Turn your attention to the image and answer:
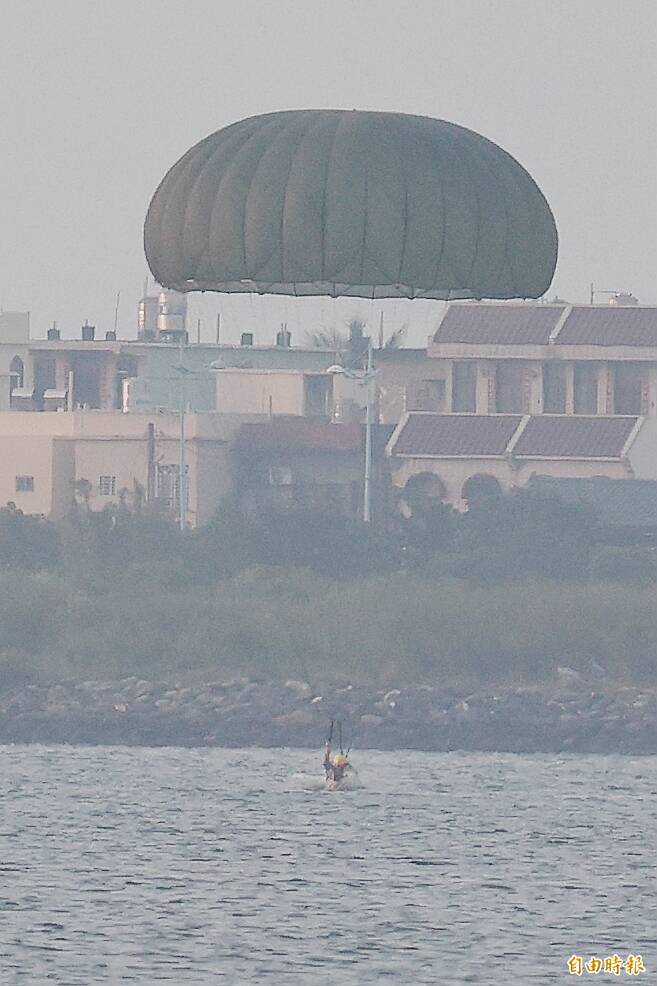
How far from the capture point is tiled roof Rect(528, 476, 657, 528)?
5197 inches

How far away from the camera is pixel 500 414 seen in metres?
139

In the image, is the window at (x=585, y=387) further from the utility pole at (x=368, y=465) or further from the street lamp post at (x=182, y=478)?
the street lamp post at (x=182, y=478)

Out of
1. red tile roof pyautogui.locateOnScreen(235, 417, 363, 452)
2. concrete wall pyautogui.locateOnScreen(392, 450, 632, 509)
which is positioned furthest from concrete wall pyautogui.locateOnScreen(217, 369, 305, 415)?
concrete wall pyautogui.locateOnScreen(392, 450, 632, 509)

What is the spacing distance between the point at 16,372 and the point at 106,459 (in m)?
19.2

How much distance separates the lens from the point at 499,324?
141500mm

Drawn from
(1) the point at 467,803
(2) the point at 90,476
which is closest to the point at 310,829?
(1) the point at 467,803

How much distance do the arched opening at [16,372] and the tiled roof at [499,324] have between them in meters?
17.8

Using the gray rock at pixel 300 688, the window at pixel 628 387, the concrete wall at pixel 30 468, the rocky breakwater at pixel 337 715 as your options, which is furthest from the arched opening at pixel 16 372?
the gray rock at pixel 300 688

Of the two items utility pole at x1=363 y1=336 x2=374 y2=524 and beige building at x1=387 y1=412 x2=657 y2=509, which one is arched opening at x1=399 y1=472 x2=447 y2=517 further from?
utility pole at x1=363 y1=336 x2=374 y2=524

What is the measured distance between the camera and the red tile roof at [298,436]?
13412 centimetres

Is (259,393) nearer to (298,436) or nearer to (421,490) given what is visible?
(298,436)

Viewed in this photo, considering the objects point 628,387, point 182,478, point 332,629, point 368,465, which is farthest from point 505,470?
point 332,629

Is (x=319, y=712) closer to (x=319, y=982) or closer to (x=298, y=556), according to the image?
(x=298, y=556)

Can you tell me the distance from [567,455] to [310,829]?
144ft
